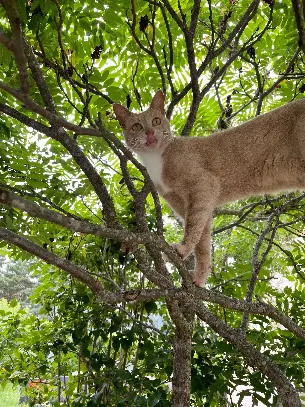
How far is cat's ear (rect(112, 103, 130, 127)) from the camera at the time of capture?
358 cm

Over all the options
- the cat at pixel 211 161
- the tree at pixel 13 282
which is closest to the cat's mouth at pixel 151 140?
the cat at pixel 211 161

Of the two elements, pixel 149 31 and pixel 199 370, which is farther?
pixel 149 31

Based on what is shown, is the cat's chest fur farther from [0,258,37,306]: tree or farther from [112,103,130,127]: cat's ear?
[0,258,37,306]: tree

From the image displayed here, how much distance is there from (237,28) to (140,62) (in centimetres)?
108

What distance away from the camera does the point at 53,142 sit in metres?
4.12

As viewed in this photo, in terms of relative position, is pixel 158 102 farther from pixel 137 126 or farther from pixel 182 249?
pixel 182 249

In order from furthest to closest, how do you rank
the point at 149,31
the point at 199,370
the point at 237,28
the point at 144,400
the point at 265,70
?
the point at 265,70, the point at 149,31, the point at 199,370, the point at 237,28, the point at 144,400

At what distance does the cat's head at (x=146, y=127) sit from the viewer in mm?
3668

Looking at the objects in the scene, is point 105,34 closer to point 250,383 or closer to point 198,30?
point 198,30

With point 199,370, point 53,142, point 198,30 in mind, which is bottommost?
point 199,370

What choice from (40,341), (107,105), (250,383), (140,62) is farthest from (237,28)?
(40,341)

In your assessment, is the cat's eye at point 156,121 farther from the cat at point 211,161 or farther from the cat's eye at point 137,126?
the cat's eye at point 137,126

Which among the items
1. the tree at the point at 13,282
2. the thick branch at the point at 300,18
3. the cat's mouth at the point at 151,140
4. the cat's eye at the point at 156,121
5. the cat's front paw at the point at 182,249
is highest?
the tree at the point at 13,282

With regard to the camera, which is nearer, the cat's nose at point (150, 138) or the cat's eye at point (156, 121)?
the cat's nose at point (150, 138)
